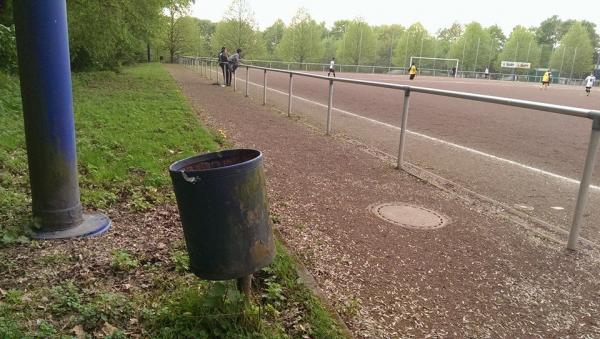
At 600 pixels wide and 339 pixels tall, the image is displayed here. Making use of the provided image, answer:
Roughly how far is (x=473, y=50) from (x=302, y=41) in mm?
34670

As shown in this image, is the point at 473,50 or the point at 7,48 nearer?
the point at 7,48

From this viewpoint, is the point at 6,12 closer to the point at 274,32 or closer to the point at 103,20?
the point at 103,20

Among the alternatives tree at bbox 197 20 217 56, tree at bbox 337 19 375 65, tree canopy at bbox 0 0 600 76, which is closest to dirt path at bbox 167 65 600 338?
tree canopy at bbox 0 0 600 76

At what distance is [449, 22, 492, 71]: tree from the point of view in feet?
301

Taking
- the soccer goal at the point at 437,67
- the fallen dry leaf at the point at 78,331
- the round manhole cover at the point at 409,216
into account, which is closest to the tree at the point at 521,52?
the soccer goal at the point at 437,67

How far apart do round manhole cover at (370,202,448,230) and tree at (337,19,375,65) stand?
271 ft

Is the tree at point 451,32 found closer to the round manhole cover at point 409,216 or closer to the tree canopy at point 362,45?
the tree canopy at point 362,45

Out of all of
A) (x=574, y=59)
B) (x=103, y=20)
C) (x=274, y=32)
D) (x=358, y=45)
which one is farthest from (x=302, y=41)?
(x=103, y=20)

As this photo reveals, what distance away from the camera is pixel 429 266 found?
375 centimetres

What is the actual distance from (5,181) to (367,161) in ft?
15.3

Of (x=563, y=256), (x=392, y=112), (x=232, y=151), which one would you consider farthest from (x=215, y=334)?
(x=392, y=112)

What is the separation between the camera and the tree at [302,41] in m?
79.7

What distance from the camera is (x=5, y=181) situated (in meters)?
5.01

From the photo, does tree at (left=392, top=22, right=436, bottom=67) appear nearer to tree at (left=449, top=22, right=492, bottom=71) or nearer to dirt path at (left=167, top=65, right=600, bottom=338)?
tree at (left=449, top=22, right=492, bottom=71)
